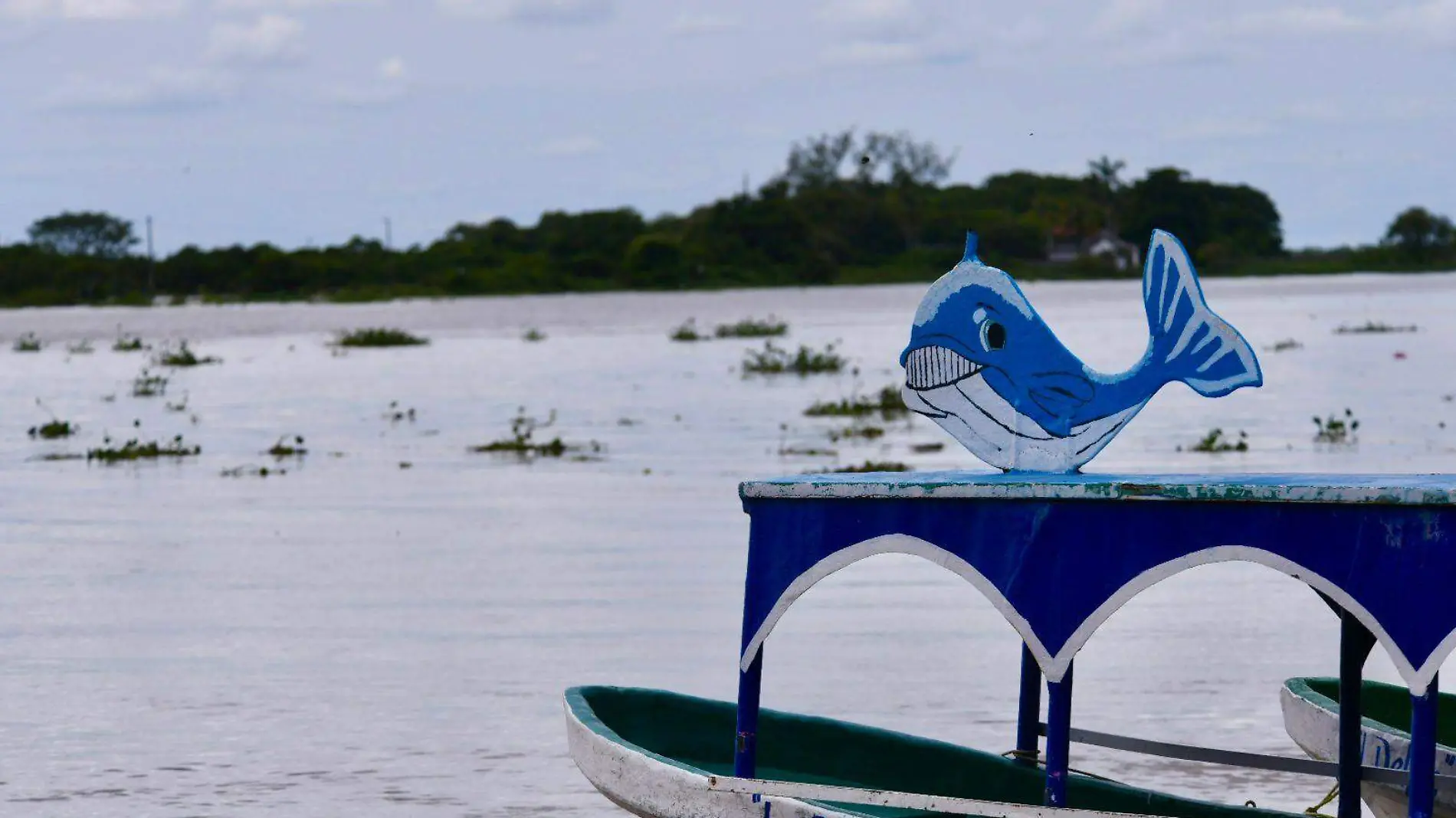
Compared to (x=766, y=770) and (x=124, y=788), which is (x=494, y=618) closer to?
(x=124, y=788)

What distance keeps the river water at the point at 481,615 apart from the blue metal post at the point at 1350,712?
163cm

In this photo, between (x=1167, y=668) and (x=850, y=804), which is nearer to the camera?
(x=850, y=804)

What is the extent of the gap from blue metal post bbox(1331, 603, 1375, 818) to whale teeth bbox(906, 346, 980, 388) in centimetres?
137

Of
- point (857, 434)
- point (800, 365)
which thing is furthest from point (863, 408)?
point (800, 365)

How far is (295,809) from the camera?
27.1ft

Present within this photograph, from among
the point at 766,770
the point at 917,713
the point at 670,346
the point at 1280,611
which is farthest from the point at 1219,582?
the point at 670,346

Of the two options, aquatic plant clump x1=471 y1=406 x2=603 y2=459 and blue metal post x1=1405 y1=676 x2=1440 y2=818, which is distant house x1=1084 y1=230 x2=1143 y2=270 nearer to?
aquatic plant clump x1=471 y1=406 x2=603 y2=459

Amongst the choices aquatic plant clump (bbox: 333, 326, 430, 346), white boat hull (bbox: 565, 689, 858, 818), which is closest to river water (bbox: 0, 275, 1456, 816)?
white boat hull (bbox: 565, 689, 858, 818)

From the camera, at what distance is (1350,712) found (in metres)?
6.63

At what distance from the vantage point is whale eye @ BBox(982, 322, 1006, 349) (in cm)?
648

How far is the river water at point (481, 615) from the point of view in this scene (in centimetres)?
897

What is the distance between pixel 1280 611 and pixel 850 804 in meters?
5.76

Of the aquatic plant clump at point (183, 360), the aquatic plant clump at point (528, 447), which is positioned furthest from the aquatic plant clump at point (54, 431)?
the aquatic plant clump at point (183, 360)

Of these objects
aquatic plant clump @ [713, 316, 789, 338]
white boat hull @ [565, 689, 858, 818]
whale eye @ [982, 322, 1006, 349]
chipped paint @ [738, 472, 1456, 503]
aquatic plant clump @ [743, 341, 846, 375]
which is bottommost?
white boat hull @ [565, 689, 858, 818]
